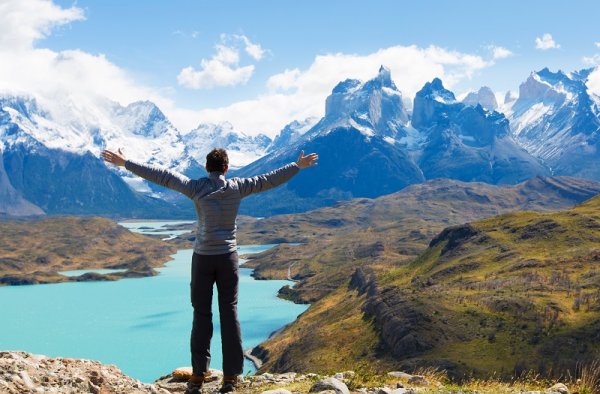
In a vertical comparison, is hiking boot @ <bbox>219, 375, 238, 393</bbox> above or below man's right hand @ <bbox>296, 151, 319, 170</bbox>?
below

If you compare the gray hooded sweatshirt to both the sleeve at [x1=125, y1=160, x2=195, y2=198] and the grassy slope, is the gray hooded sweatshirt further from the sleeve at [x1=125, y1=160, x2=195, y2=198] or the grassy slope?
the grassy slope

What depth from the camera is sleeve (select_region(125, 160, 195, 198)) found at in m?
17.9

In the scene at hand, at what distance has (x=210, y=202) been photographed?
58.3 ft

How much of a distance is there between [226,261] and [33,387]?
6.00 m

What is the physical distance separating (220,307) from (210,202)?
10.8 ft

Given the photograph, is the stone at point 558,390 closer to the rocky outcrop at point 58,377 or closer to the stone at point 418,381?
the stone at point 418,381

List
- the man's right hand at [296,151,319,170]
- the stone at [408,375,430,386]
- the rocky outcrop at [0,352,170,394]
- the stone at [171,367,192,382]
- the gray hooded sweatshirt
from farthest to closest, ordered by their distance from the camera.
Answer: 1. the stone at [171,367,192,382]
2. the stone at [408,375,430,386]
3. the man's right hand at [296,151,319,170]
4. the gray hooded sweatshirt
5. the rocky outcrop at [0,352,170,394]

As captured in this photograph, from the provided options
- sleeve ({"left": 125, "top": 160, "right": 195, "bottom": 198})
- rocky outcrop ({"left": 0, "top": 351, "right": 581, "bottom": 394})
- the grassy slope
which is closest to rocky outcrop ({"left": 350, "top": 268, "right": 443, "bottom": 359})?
the grassy slope

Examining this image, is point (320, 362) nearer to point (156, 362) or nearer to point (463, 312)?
point (463, 312)

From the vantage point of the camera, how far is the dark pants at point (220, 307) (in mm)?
17906

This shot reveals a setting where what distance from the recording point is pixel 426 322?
458 feet

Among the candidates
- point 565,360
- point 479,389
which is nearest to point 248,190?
point 479,389

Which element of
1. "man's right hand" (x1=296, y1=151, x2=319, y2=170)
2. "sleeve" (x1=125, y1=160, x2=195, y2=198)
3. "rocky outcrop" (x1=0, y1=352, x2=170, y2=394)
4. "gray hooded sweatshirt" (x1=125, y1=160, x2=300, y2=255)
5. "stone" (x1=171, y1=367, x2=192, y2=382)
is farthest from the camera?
"stone" (x1=171, y1=367, x2=192, y2=382)

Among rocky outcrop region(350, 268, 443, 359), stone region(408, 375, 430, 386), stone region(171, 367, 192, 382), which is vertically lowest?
rocky outcrop region(350, 268, 443, 359)
